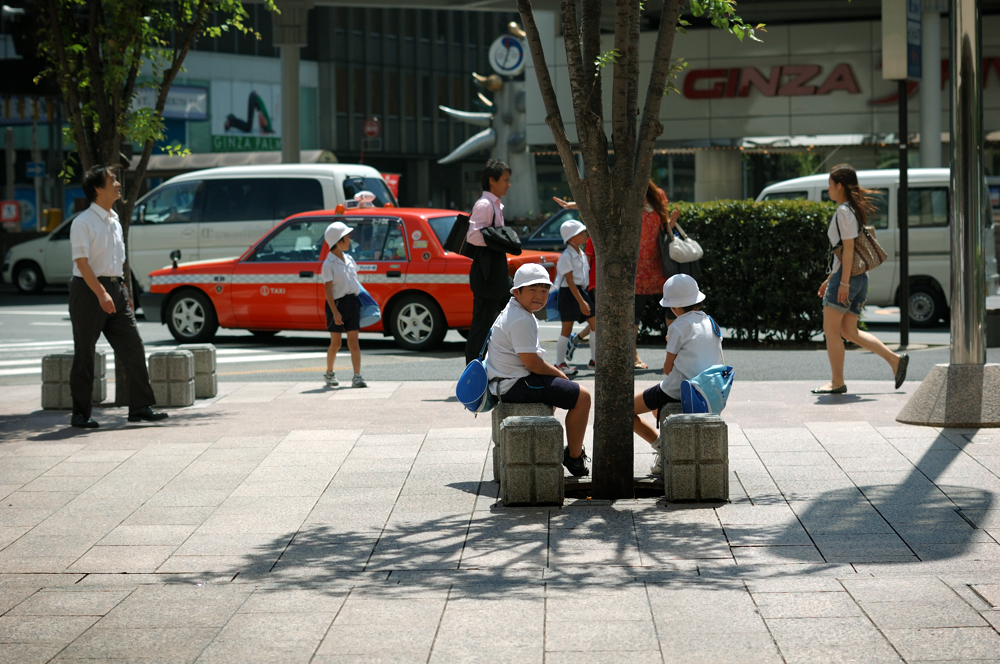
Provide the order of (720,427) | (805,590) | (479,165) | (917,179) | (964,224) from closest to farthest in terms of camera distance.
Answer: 1. (805,590)
2. (720,427)
3. (964,224)
4. (917,179)
5. (479,165)

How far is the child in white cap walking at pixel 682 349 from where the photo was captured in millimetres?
6895

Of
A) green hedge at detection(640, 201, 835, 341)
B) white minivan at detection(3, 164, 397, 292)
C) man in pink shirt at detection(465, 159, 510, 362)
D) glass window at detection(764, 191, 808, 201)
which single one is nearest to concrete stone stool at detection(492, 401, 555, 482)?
man in pink shirt at detection(465, 159, 510, 362)

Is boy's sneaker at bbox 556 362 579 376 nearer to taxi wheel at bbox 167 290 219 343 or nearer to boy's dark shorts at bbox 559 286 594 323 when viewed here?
boy's dark shorts at bbox 559 286 594 323

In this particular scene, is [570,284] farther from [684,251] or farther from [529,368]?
[529,368]

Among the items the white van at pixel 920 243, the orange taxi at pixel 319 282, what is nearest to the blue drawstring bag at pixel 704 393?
the orange taxi at pixel 319 282

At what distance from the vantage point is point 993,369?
841cm

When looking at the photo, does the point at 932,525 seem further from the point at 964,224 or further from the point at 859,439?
the point at 964,224

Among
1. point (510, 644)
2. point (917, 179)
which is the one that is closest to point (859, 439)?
point (510, 644)

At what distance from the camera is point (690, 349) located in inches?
272

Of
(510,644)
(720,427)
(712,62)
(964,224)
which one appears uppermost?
(712,62)

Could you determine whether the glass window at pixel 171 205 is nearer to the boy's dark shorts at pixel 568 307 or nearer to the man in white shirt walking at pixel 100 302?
the boy's dark shorts at pixel 568 307

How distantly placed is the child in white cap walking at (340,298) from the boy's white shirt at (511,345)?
4.32 m

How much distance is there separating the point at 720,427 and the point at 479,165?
59.2m

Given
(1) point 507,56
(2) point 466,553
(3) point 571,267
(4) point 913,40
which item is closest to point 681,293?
(2) point 466,553
